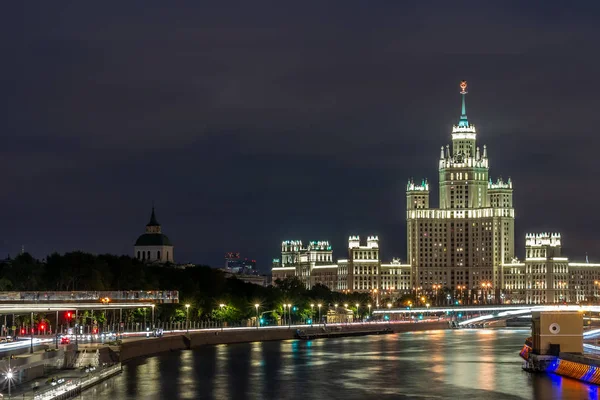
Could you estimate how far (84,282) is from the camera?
140875 mm

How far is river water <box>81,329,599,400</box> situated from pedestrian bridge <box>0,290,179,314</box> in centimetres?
624

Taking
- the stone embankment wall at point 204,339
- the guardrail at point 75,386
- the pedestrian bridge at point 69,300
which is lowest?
the guardrail at point 75,386

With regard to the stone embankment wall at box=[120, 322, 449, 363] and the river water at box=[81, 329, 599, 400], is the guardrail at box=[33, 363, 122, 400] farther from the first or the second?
the stone embankment wall at box=[120, 322, 449, 363]

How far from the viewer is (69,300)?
105 metres

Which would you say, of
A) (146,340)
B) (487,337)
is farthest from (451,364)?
(487,337)

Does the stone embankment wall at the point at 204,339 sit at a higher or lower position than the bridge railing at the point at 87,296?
lower

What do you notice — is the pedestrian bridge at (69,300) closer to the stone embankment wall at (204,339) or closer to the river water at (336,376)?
the stone embankment wall at (204,339)

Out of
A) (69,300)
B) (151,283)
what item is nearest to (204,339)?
(151,283)

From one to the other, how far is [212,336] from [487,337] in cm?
5041

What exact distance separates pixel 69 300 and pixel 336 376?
23.6 m

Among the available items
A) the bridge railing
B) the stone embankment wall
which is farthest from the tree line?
the bridge railing

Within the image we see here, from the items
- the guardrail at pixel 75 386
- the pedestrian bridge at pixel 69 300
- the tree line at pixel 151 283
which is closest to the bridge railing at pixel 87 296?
the pedestrian bridge at pixel 69 300

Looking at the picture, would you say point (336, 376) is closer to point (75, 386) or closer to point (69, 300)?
point (69, 300)

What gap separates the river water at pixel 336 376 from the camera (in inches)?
3361
